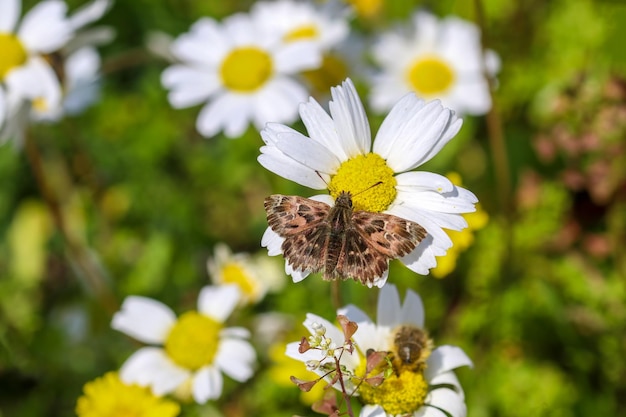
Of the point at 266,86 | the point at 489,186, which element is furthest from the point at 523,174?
the point at 266,86

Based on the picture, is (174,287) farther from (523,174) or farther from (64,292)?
(523,174)

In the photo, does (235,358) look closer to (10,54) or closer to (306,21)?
(10,54)

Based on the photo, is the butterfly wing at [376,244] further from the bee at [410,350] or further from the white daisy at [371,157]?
the bee at [410,350]

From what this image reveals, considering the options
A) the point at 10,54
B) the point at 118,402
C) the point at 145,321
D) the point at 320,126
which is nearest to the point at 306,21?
the point at 10,54

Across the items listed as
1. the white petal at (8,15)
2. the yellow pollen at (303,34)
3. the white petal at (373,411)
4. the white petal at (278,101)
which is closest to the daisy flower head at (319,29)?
the yellow pollen at (303,34)

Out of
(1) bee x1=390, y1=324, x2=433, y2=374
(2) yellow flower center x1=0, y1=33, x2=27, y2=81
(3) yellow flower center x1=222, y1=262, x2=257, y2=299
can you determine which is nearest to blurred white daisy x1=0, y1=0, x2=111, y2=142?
(2) yellow flower center x1=0, y1=33, x2=27, y2=81
